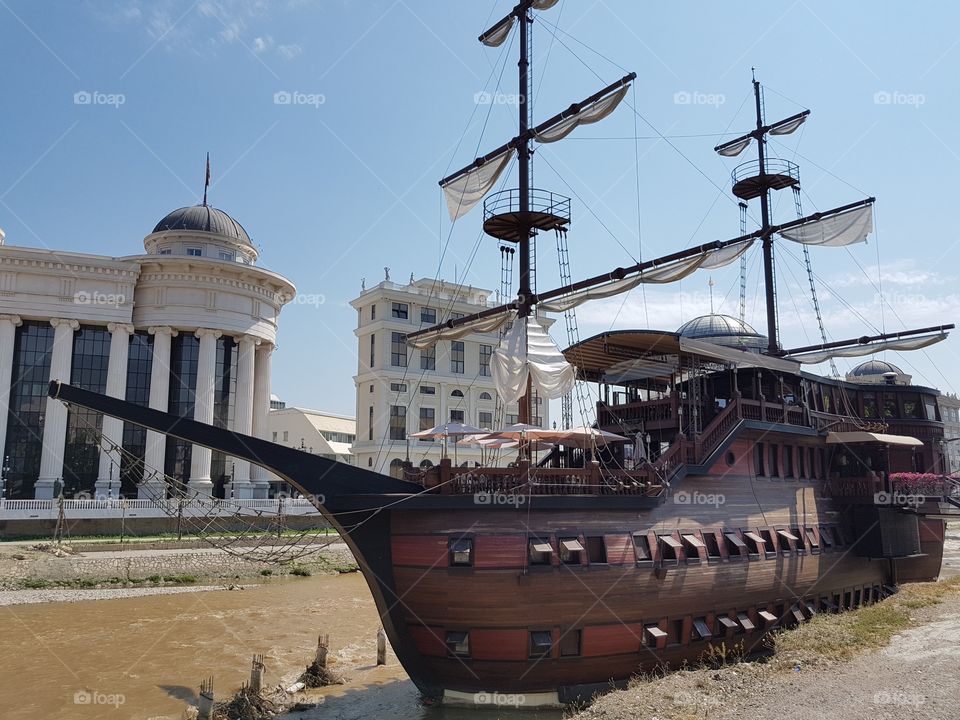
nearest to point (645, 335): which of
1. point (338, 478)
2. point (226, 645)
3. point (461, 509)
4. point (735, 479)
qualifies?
point (735, 479)

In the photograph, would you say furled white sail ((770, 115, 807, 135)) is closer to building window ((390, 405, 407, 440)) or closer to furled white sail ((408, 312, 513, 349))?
furled white sail ((408, 312, 513, 349))

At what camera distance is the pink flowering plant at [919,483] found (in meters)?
23.6

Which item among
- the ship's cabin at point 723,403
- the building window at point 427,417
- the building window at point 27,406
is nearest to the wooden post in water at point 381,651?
the ship's cabin at point 723,403

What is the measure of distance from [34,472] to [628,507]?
40043mm

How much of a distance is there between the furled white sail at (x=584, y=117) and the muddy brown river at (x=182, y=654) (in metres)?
16.4

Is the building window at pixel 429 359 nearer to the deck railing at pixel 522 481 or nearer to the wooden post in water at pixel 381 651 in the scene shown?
the wooden post in water at pixel 381 651

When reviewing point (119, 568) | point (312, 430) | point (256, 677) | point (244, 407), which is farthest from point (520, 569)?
point (312, 430)

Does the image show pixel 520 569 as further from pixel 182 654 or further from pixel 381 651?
pixel 182 654

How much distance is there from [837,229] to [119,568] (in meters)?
36.3

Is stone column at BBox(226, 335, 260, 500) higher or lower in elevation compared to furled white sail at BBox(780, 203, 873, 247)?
lower

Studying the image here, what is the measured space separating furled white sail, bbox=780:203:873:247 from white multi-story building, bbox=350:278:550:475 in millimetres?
23367

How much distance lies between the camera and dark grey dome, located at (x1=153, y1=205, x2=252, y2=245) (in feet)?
167

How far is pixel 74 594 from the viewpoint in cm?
2925

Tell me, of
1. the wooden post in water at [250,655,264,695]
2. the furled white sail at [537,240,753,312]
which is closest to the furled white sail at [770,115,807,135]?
the furled white sail at [537,240,753,312]
